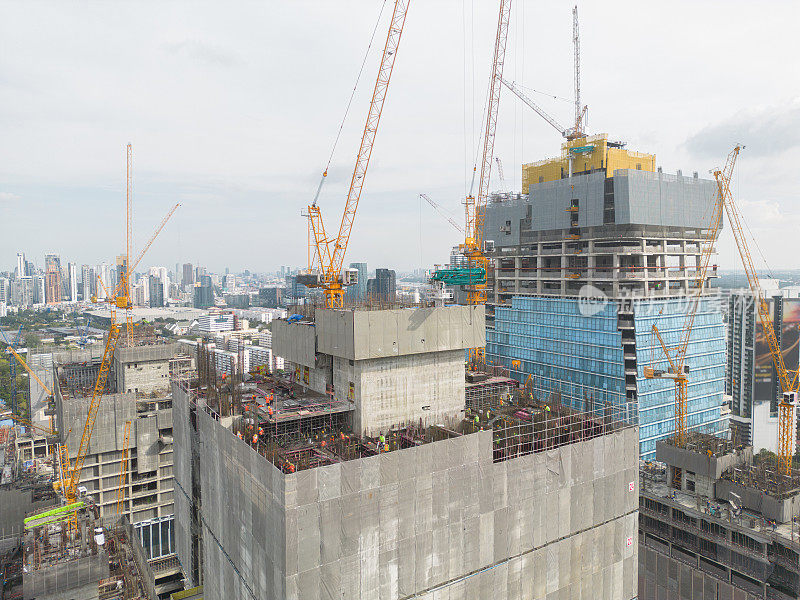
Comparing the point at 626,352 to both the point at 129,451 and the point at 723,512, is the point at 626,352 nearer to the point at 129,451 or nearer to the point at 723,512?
the point at 723,512

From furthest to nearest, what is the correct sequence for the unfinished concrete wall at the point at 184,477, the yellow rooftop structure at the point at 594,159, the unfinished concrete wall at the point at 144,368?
the yellow rooftop structure at the point at 594,159
the unfinished concrete wall at the point at 144,368
the unfinished concrete wall at the point at 184,477

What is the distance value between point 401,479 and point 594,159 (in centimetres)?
10173

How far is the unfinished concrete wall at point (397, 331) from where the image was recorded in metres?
32.5

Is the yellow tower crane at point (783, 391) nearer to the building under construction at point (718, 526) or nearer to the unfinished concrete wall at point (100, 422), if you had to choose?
the building under construction at point (718, 526)

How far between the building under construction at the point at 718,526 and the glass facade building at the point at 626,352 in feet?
89.5

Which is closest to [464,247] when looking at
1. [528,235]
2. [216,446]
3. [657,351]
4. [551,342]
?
[528,235]

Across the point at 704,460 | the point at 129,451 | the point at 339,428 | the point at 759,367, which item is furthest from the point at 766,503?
the point at 759,367

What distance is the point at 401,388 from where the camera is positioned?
35.1m

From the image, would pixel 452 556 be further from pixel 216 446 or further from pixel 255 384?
pixel 255 384

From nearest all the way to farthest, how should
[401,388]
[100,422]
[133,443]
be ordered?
[401,388] < [100,422] < [133,443]

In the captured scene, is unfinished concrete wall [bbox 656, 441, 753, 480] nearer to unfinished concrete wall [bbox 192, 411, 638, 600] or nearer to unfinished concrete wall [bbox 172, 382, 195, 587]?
unfinished concrete wall [bbox 192, 411, 638, 600]

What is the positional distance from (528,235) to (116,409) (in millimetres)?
88190

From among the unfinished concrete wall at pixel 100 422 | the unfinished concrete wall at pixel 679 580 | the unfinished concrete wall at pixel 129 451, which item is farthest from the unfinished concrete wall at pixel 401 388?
the unfinished concrete wall at pixel 129 451

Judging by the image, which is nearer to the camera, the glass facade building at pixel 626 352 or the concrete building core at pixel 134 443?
the concrete building core at pixel 134 443
